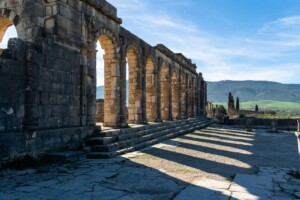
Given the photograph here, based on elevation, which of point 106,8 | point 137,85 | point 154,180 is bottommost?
point 154,180

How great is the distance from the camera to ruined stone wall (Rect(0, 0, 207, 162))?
21.3 ft

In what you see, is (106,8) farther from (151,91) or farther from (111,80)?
(151,91)

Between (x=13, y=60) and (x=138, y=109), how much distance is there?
24.3 feet

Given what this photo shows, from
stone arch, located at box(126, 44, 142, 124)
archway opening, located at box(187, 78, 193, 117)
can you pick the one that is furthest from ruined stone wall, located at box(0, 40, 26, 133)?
archway opening, located at box(187, 78, 193, 117)

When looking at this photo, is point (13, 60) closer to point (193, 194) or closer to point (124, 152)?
point (124, 152)

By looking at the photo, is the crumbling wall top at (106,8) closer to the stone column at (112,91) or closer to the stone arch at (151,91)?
the stone column at (112,91)

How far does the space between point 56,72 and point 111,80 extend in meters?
3.37

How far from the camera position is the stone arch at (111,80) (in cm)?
1093

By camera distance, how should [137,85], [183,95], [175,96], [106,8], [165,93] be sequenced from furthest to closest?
[183,95], [175,96], [165,93], [137,85], [106,8]

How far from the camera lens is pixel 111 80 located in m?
11.0

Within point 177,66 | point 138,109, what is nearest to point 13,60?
point 138,109

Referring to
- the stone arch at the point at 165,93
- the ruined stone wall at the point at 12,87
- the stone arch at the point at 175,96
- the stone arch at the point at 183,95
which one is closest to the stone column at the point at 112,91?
the ruined stone wall at the point at 12,87

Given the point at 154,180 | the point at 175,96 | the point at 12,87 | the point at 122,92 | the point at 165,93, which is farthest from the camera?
the point at 175,96

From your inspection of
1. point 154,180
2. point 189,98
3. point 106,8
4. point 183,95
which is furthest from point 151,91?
point 154,180
